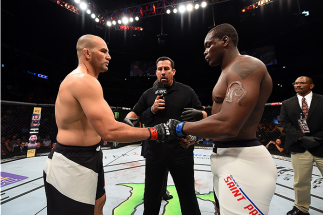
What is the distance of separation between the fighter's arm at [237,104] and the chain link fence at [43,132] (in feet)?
17.2

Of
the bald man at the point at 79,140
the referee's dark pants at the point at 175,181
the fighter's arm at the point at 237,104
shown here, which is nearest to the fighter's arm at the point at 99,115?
the bald man at the point at 79,140

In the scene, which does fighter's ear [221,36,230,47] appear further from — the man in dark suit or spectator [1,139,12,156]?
spectator [1,139,12,156]

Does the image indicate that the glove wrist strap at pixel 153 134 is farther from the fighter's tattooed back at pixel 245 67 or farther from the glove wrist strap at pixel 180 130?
the fighter's tattooed back at pixel 245 67

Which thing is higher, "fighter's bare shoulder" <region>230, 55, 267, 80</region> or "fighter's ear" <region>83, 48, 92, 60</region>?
"fighter's ear" <region>83, 48, 92, 60</region>

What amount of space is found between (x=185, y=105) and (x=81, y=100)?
46.3 inches

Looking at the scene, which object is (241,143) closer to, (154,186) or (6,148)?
(154,186)

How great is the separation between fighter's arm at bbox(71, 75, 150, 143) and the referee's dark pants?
0.68 metres

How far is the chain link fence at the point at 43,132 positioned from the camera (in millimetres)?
5406

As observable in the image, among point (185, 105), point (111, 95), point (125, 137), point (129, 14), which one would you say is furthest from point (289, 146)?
point (111, 95)

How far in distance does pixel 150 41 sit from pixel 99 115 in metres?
14.4

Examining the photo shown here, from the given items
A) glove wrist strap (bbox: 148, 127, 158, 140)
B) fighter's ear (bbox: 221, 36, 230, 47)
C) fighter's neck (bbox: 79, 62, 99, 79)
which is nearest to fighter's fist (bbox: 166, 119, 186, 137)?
glove wrist strap (bbox: 148, 127, 158, 140)

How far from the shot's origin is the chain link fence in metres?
5.41

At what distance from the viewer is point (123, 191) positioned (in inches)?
106

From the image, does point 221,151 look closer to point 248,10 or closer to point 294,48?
point 248,10
